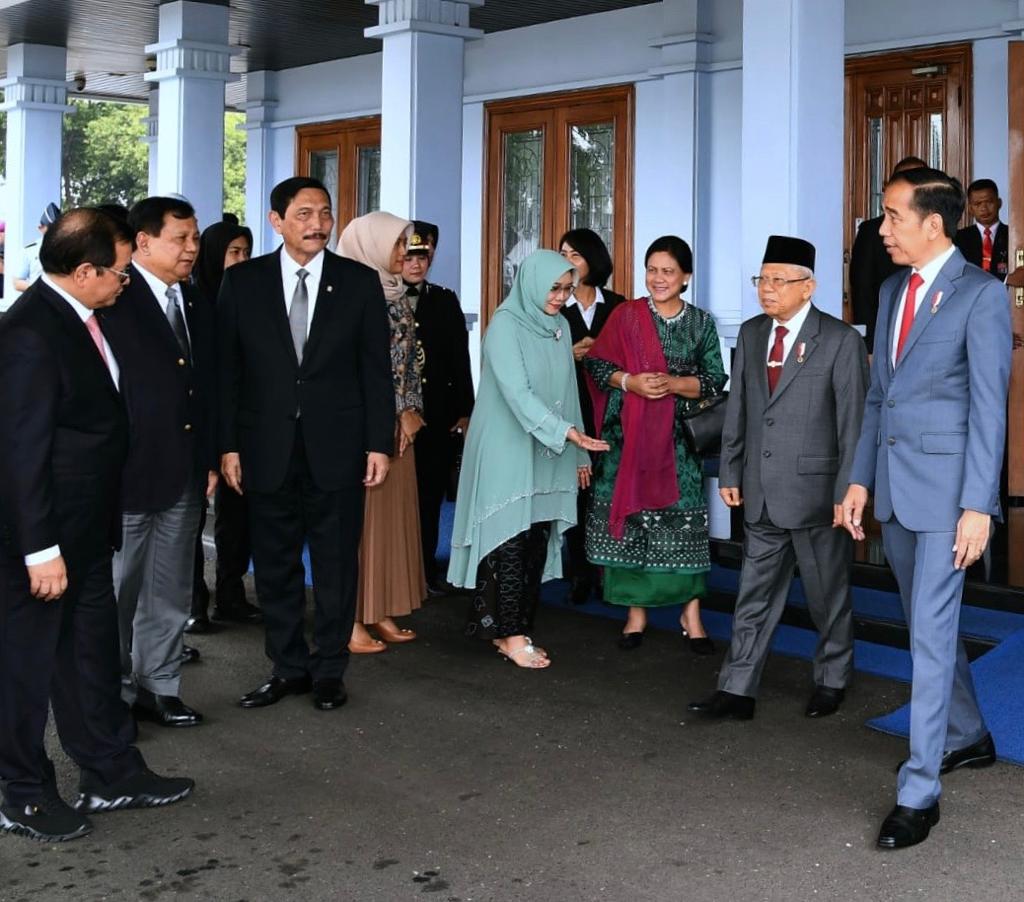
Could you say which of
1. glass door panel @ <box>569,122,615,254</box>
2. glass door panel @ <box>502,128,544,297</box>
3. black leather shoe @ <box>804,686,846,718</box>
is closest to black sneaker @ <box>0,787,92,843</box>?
black leather shoe @ <box>804,686,846,718</box>

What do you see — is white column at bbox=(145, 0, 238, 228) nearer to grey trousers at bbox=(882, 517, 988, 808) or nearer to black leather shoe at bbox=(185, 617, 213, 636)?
black leather shoe at bbox=(185, 617, 213, 636)

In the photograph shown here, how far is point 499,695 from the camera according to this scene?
214 inches

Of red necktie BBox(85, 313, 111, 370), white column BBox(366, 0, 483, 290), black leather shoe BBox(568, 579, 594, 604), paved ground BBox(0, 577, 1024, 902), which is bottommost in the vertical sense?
paved ground BBox(0, 577, 1024, 902)

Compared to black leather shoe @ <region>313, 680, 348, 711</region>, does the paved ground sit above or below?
below

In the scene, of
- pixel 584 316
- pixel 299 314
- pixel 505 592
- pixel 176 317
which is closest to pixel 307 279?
pixel 299 314

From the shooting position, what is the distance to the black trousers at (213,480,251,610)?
261 inches

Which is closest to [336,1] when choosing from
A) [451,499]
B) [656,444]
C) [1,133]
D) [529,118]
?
[529,118]

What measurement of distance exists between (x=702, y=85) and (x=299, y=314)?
6330 millimetres

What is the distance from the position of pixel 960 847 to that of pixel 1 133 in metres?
43.9

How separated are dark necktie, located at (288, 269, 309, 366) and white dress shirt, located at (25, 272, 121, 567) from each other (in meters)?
0.97

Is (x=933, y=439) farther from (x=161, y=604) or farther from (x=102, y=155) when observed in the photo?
(x=102, y=155)

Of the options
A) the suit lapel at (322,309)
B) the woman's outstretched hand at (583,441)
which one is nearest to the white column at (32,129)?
the suit lapel at (322,309)

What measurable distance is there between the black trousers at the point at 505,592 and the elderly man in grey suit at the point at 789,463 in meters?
0.96

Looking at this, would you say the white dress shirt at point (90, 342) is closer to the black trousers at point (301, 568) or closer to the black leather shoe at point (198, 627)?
the black trousers at point (301, 568)
